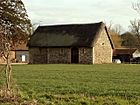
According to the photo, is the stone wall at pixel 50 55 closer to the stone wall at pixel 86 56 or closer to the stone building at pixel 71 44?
the stone building at pixel 71 44

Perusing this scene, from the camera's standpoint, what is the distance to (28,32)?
67875 mm

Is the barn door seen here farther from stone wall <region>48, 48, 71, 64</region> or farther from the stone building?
stone wall <region>48, 48, 71, 64</region>

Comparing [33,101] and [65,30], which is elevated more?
[65,30]

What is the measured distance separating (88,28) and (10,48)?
54.8 meters

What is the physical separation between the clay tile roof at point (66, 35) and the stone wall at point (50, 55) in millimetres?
956

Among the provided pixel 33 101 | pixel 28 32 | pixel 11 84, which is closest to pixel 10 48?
pixel 11 84

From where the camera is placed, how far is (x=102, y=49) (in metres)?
71.6

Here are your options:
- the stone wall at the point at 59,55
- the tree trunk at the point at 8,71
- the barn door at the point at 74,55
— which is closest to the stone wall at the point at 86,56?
the barn door at the point at 74,55

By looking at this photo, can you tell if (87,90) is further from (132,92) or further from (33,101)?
(33,101)

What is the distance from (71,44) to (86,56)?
3235mm

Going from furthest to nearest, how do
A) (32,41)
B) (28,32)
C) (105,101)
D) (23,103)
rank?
(32,41) < (28,32) < (105,101) < (23,103)

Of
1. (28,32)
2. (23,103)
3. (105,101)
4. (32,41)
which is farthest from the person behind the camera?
(32,41)

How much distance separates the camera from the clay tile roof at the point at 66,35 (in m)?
68.7

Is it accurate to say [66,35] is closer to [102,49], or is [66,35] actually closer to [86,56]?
[86,56]
